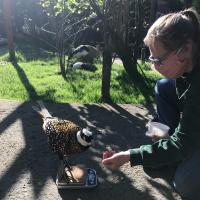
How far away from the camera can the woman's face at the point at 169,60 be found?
2.17m

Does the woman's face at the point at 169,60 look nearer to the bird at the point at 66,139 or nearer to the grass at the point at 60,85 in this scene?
the bird at the point at 66,139

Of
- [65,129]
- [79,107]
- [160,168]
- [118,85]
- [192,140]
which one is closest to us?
[192,140]

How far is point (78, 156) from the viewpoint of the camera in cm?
367

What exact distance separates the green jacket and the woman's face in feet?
0.24

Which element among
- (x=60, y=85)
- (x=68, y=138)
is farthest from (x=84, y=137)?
(x=60, y=85)

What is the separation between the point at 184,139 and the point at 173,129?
3.59 feet

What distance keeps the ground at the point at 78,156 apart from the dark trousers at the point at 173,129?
1.49 ft

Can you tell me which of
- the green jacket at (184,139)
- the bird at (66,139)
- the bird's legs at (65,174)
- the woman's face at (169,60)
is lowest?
the bird's legs at (65,174)

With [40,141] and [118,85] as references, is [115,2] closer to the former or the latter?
[118,85]

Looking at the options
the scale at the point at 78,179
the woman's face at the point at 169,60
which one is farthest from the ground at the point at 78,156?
the woman's face at the point at 169,60

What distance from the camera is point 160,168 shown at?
335 centimetres

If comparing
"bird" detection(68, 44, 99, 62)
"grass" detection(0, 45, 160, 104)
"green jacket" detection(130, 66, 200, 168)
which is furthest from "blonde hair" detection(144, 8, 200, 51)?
"bird" detection(68, 44, 99, 62)

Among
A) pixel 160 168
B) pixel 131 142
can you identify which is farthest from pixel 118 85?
pixel 160 168

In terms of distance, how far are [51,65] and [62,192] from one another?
5.84 meters
